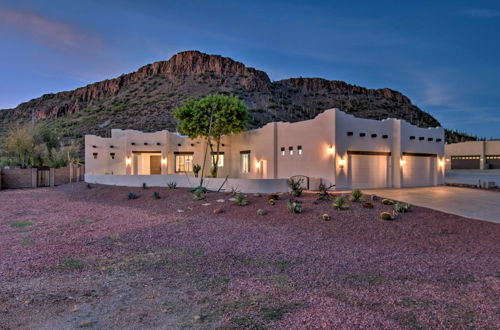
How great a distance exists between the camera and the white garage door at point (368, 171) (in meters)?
16.1

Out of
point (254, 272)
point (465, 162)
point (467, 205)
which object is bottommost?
point (254, 272)

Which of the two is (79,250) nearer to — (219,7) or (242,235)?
(242,235)

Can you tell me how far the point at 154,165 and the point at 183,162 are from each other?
3.88 m

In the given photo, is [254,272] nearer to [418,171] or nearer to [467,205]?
[467,205]

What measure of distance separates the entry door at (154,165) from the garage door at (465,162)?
34985 millimetres

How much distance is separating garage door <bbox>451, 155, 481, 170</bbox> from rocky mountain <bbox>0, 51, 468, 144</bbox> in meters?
15.4

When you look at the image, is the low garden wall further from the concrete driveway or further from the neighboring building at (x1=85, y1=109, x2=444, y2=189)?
the concrete driveway

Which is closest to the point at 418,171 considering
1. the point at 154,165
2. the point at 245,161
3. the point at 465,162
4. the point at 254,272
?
the point at 245,161

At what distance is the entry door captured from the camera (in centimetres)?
A: 2608

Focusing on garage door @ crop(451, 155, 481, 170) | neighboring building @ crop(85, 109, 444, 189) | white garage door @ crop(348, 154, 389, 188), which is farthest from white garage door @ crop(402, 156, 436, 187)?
garage door @ crop(451, 155, 481, 170)

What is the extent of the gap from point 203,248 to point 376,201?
8.29m

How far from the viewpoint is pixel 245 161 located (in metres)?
21.7

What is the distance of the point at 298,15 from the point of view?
2073cm

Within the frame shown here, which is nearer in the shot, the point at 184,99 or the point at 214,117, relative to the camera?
the point at 214,117
